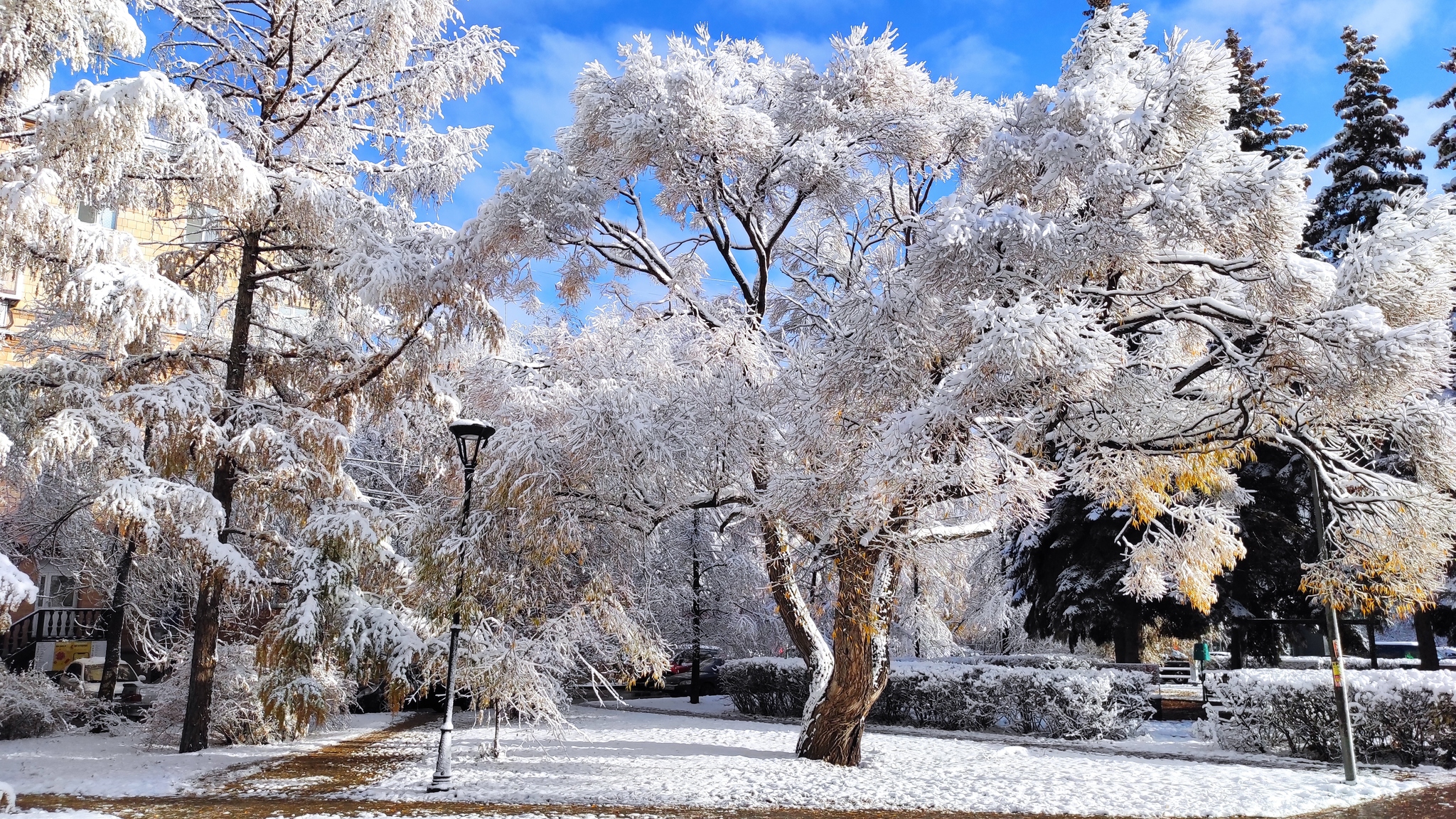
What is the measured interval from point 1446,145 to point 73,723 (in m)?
31.9

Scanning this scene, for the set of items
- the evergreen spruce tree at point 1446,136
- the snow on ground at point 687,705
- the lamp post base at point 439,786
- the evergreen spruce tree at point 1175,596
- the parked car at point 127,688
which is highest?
the evergreen spruce tree at point 1446,136

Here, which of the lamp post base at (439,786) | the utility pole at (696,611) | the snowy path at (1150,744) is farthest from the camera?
the utility pole at (696,611)

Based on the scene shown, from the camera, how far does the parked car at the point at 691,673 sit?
26406 mm

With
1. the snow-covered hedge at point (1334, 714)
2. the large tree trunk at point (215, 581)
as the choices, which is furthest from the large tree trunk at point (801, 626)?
the large tree trunk at point (215, 581)

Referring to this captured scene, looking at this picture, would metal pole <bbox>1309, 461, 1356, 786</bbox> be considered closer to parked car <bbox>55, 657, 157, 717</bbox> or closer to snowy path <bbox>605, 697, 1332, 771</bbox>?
snowy path <bbox>605, 697, 1332, 771</bbox>

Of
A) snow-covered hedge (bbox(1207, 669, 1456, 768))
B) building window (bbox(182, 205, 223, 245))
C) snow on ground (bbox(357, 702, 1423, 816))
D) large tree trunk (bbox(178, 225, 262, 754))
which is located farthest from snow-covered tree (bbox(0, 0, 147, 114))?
snow-covered hedge (bbox(1207, 669, 1456, 768))

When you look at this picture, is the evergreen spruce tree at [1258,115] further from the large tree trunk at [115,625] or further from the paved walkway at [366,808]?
the large tree trunk at [115,625]

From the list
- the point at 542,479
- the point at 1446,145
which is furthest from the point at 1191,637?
the point at 542,479

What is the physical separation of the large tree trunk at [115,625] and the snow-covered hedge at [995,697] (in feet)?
41.8

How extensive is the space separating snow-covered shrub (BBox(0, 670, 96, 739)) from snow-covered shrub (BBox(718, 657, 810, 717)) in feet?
42.1

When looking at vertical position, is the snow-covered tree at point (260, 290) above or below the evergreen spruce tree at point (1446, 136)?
below

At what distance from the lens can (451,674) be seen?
10945 millimetres

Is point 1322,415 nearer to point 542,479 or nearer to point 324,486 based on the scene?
point 542,479

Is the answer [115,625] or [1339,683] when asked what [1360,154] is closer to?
[1339,683]
